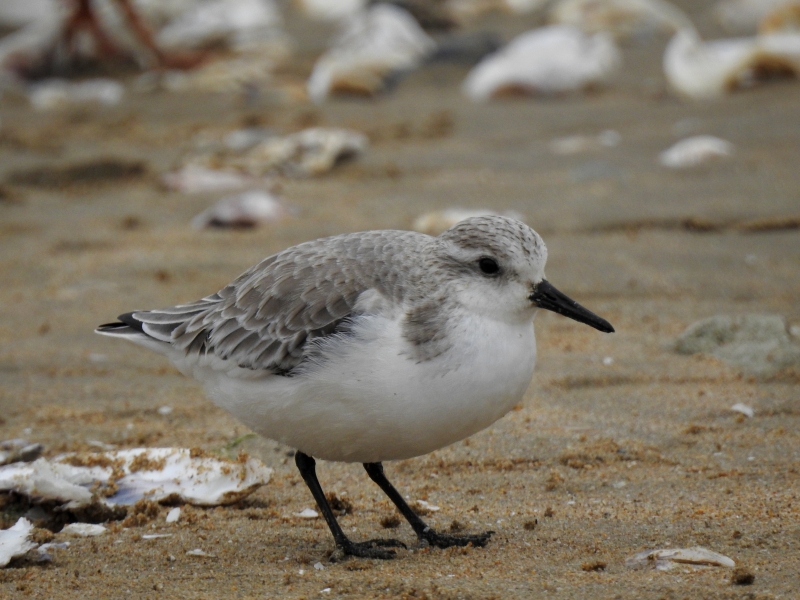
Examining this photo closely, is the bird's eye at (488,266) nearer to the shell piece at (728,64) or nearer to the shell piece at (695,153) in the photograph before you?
the shell piece at (695,153)

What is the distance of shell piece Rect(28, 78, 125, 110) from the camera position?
10727mm

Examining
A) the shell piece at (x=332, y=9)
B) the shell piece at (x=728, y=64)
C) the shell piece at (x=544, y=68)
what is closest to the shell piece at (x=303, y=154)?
the shell piece at (x=544, y=68)

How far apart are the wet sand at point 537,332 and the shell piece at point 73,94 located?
26 cm

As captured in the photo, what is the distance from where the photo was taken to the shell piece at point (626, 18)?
11508mm

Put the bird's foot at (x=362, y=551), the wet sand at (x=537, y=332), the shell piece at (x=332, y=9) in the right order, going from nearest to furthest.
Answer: the wet sand at (x=537, y=332) < the bird's foot at (x=362, y=551) < the shell piece at (x=332, y=9)

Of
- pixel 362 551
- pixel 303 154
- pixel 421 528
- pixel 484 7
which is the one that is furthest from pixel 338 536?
pixel 484 7

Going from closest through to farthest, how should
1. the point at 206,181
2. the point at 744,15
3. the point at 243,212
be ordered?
the point at 243,212
the point at 206,181
the point at 744,15

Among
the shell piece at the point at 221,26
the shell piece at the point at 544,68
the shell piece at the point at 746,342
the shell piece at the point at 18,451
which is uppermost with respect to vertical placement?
the shell piece at the point at 221,26

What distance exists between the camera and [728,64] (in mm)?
8930

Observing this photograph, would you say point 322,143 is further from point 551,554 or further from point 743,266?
point 551,554

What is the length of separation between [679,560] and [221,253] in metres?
4.39

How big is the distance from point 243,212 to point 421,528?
4134mm

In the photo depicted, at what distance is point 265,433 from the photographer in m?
3.63

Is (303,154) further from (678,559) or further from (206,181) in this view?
(678,559)
